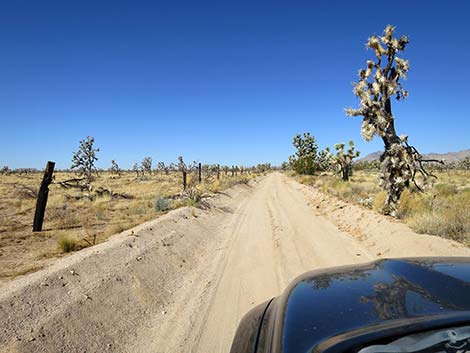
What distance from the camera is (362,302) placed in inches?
80.9

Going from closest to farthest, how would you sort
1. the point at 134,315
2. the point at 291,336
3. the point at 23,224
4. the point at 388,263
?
1. the point at 291,336
2. the point at 388,263
3. the point at 134,315
4. the point at 23,224

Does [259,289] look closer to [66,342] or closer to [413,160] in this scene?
[66,342]

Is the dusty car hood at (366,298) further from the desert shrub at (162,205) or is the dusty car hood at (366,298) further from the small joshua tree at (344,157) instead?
the small joshua tree at (344,157)

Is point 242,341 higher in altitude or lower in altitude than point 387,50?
lower

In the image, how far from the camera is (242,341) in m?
2.21

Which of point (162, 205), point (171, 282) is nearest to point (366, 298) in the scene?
point (171, 282)

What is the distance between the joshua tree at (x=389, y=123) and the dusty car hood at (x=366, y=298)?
31.9ft

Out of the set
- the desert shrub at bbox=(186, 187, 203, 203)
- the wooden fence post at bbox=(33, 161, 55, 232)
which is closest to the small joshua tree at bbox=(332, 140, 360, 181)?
the desert shrub at bbox=(186, 187, 203, 203)

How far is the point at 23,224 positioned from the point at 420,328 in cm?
1495

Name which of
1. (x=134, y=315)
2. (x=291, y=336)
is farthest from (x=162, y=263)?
(x=291, y=336)

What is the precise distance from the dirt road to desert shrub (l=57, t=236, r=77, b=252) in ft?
3.61

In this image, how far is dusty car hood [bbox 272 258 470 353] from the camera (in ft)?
5.79

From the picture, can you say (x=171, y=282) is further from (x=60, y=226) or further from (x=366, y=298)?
(x=60, y=226)

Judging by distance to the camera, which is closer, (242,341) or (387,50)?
(242,341)
